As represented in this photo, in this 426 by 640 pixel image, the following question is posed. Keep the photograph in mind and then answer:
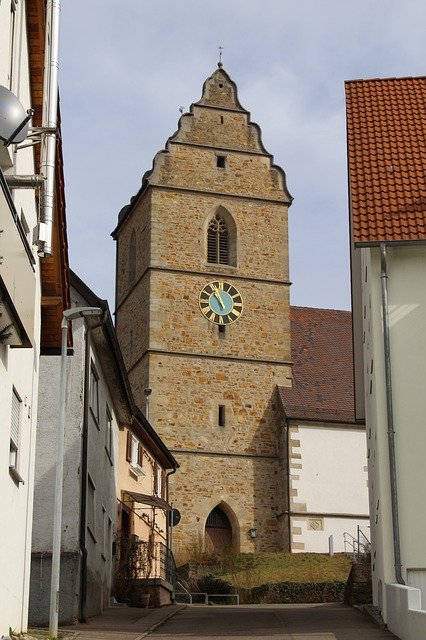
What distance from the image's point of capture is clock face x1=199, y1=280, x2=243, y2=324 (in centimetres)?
4138

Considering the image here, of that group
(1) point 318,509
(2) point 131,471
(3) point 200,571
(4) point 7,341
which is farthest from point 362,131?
(1) point 318,509

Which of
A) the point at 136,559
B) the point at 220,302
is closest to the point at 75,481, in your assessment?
the point at 136,559

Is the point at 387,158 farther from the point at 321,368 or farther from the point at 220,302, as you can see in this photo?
the point at 321,368

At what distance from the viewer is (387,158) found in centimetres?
1919

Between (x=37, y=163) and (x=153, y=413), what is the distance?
2516cm

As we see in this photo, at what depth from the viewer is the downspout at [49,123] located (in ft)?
39.5

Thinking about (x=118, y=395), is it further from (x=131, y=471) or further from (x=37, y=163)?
(x=37, y=163)

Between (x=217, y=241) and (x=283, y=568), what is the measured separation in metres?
13.4

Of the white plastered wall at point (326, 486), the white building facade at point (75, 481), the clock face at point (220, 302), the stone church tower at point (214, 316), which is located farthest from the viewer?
the clock face at point (220, 302)

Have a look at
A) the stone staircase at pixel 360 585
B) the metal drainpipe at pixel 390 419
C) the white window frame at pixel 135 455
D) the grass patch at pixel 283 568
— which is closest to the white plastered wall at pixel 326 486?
the grass patch at pixel 283 568

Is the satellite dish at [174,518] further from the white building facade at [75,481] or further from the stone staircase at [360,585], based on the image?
the white building facade at [75,481]

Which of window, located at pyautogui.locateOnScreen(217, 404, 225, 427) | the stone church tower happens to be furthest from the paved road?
window, located at pyautogui.locateOnScreen(217, 404, 225, 427)

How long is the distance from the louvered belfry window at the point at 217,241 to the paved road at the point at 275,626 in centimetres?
2252

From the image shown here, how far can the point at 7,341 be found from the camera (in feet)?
37.2
